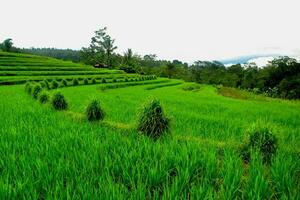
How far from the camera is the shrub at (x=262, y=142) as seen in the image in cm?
555

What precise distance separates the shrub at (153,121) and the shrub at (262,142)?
1.82m

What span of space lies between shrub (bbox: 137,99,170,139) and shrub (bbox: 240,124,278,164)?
1.82 m

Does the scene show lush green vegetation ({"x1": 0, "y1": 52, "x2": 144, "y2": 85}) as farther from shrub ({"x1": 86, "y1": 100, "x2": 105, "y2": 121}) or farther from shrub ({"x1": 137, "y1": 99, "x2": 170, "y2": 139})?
shrub ({"x1": 137, "y1": 99, "x2": 170, "y2": 139})

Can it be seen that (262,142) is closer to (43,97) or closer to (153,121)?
(153,121)

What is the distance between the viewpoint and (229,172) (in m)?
3.94

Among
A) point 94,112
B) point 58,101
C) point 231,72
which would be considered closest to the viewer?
point 94,112

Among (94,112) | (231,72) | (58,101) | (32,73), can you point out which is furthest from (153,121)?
(231,72)

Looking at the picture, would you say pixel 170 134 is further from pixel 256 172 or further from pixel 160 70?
pixel 160 70

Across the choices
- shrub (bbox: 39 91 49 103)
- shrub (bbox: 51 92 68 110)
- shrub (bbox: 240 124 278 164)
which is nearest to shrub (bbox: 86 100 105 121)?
shrub (bbox: 51 92 68 110)

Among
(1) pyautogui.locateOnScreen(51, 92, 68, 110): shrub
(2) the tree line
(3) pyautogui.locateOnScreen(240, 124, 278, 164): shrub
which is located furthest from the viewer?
(2) the tree line

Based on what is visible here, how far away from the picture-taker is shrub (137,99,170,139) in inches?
276

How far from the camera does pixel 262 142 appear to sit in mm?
5613

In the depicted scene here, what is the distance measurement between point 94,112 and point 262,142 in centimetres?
496

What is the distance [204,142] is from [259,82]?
5562cm
